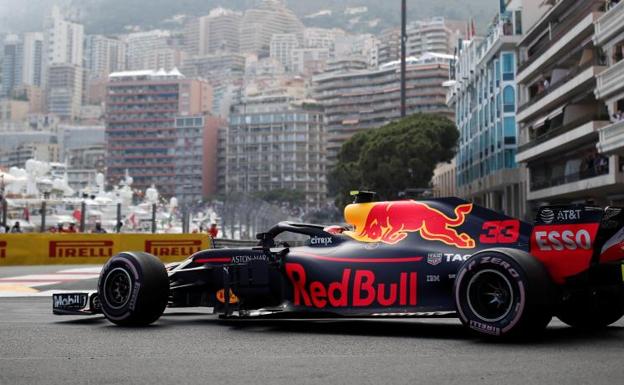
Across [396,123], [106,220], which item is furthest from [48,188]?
[396,123]

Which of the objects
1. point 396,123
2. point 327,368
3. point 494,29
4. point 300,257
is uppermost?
point 494,29

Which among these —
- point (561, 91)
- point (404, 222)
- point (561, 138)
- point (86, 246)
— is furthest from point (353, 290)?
point (561, 91)

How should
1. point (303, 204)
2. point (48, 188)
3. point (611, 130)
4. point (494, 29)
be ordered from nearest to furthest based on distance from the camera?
point (611, 130) < point (494, 29) < point (48, 188) < point (303, 204)

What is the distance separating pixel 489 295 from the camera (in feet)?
27.4

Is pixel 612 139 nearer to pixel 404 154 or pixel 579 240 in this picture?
pixel 579 240

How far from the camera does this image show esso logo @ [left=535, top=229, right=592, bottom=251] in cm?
823

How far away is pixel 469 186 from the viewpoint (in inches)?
3322

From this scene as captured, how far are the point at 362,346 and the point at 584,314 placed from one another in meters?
2.58

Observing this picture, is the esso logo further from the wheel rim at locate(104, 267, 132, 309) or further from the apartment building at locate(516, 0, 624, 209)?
the apartment building at locate(516, 0, 624, 209)

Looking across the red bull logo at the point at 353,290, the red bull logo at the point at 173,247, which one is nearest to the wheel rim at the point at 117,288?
the red bull logo at the point at 353,290

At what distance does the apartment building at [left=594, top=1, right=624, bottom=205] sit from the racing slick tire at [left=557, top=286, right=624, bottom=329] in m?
33.4

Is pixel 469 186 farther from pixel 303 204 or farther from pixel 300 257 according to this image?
pixel 303 204

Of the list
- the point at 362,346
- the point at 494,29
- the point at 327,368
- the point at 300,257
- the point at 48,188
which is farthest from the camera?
the point at 48,188

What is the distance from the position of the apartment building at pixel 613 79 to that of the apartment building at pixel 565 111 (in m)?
0.52
